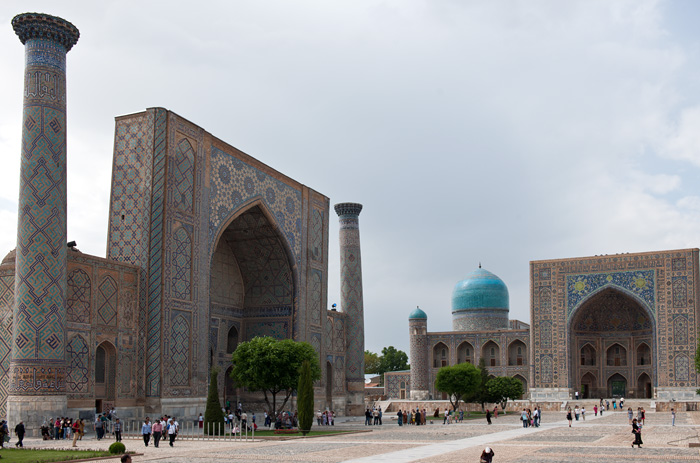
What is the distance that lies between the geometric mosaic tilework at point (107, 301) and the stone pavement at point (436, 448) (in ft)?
10.9

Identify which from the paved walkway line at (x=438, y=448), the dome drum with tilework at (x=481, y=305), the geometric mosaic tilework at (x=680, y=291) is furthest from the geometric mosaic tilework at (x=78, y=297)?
the dome drum with tilework at (x=481, y=305)

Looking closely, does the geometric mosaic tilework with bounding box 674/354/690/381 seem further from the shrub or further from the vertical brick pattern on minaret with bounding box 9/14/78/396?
the shrub

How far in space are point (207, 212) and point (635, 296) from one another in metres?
23.1

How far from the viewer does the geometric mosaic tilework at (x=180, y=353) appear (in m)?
→ 20.2

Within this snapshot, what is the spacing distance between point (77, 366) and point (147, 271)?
3.06 metres

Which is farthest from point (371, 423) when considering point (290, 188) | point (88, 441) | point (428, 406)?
point (428, 406)

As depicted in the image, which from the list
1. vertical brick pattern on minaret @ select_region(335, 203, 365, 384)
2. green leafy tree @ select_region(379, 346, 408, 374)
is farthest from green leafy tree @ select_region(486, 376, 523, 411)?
green leafy tree @ select_region(379, 346, 408, 374)

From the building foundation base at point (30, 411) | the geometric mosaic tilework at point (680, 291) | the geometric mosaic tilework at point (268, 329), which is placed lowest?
the building foundation base at point (30, 411)

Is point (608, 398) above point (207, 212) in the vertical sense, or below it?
below

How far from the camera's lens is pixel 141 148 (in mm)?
20984

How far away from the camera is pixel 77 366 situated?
18266 mm

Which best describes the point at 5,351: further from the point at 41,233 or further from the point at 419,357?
the point at 419,357

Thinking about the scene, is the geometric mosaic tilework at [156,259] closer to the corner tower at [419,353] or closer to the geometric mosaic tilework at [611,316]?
the geometric mosaic tilework at [611,316]

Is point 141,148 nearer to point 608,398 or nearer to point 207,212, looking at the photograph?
point 207,212
